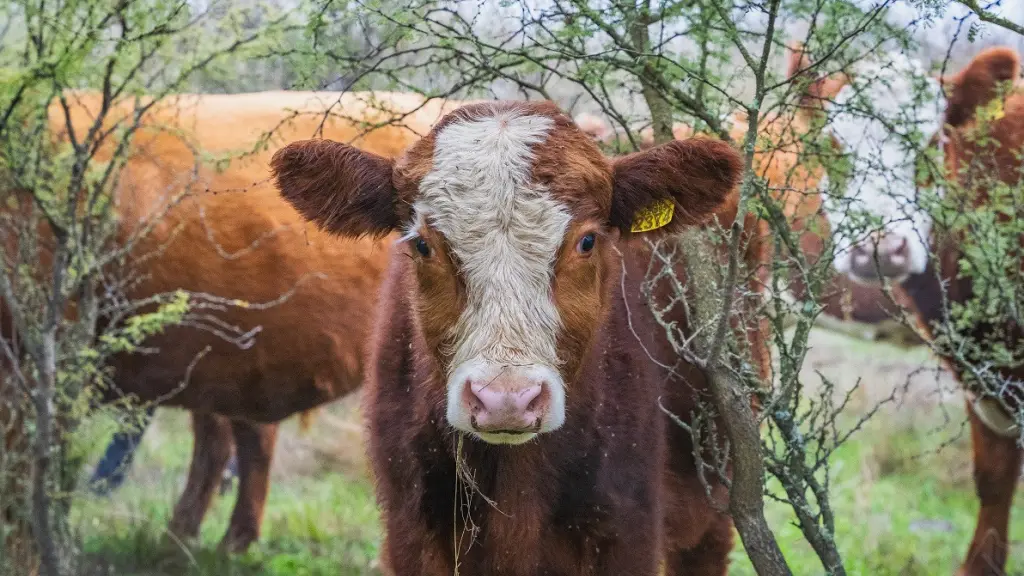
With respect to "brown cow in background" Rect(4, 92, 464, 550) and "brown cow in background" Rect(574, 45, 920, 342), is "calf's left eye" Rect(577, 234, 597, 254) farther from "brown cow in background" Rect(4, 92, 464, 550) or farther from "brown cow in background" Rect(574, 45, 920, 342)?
"brown cow in background" Rect(4, 92, 464, 550)

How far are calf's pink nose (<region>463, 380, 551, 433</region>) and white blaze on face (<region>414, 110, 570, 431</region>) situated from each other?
0.04 m

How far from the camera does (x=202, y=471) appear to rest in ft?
22.8

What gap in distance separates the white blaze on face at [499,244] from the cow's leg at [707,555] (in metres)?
2.30

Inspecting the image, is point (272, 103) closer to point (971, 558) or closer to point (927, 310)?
point (927, 310)

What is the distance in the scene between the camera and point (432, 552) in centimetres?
315

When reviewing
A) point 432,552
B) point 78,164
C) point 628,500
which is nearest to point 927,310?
point 628,500

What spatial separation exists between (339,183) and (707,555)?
103 inches

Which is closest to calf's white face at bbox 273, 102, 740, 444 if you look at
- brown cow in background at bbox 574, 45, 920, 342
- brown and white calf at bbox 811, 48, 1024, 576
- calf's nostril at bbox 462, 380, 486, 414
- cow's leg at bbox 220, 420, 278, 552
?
calf's nostril at bbox 462, 380, 486, 414

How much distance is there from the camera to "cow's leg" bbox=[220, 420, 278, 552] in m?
6.59

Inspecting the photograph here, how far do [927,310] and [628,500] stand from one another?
12.4 ft

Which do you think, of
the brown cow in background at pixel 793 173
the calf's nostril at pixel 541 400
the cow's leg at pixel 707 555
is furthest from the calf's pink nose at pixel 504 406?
the cow's leg at pixel 707 555

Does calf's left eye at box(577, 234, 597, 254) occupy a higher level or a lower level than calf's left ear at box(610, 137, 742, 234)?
lower

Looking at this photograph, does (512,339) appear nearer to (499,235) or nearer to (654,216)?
(499,235)

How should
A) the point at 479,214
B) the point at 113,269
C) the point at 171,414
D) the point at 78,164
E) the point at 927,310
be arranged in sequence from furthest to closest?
the point at 171,414, the point at 927,310, the point at 113,269, the point at 78,164, the point at 479,214
